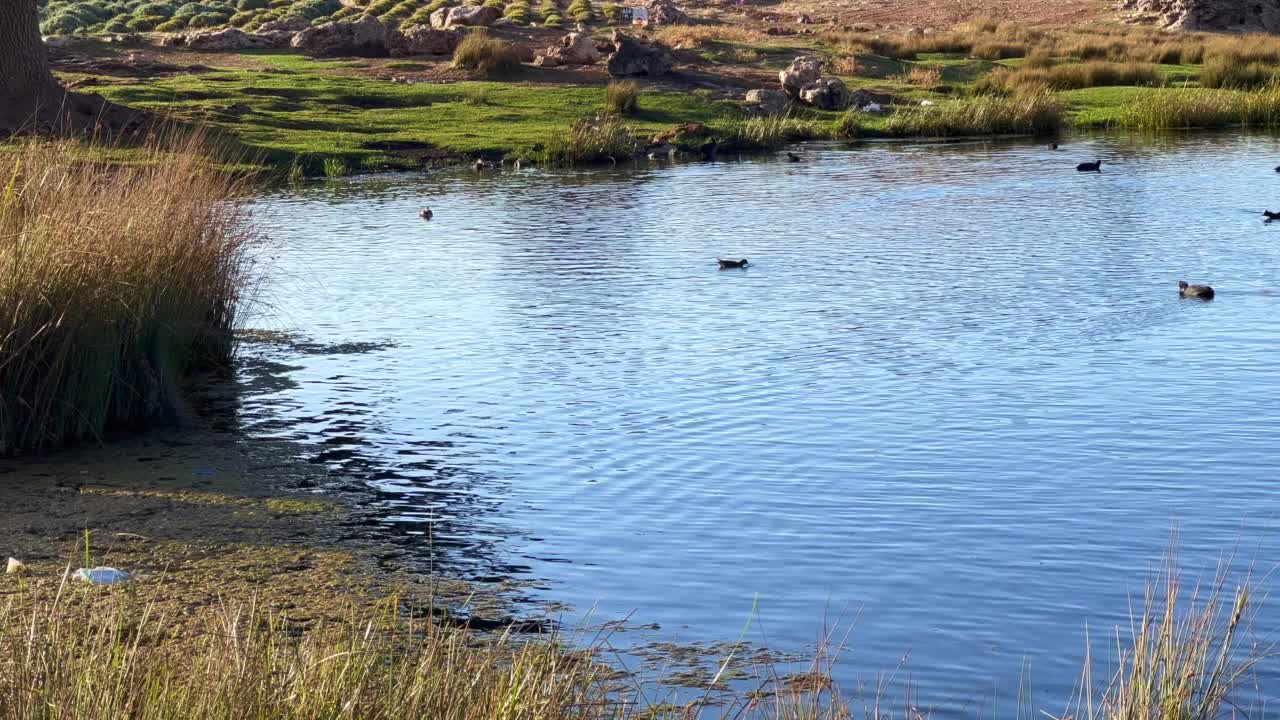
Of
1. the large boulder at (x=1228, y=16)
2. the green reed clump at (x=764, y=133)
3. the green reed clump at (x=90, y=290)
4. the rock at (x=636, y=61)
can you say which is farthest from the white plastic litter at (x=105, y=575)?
the large boulder at (x=1228, y=16)

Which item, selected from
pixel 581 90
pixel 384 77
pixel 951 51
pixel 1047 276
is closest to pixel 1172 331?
pixel 1047 276

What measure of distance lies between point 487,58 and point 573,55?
100 inches

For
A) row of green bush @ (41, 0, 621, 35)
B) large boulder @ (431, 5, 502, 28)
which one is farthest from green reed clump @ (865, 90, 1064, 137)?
row of green bush @ (41, 0, 621, 35)

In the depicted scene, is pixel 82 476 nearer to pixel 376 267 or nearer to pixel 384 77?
pixel 376 267

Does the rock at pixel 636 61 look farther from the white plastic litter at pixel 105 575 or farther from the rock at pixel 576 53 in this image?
the white plastic litter at pixel 105 575

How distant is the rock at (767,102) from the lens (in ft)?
131

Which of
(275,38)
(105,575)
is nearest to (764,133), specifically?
(275,38)

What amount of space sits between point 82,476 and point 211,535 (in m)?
1.68

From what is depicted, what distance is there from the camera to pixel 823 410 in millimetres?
11469

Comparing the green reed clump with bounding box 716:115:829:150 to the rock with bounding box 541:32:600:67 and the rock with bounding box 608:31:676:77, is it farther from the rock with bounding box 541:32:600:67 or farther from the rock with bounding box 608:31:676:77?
the rock with bounding box 541:32:600:67

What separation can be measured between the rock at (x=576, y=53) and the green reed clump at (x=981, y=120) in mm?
10782

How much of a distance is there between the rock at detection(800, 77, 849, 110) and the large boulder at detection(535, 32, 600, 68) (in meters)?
7.58

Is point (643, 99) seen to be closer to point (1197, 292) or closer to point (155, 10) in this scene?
point (1197, 292)

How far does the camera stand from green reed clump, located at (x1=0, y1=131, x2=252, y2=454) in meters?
9.84
